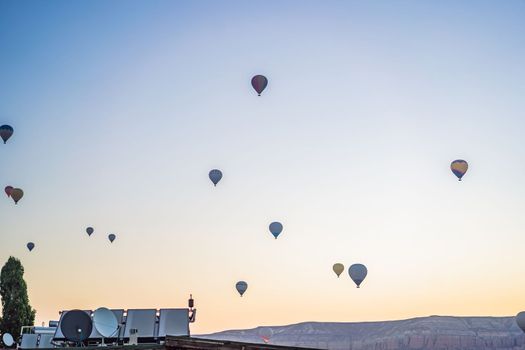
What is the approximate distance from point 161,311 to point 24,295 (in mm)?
38620

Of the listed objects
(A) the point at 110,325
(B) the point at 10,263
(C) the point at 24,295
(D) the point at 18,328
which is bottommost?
(A) the point at 110,325

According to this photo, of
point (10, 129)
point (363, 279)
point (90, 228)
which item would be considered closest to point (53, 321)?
point (90, 228)

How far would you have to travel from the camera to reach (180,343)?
1769cm

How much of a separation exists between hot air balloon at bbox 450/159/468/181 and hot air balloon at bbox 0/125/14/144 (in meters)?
37.7

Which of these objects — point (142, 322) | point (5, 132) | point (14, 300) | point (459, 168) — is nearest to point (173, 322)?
point (142, 322)

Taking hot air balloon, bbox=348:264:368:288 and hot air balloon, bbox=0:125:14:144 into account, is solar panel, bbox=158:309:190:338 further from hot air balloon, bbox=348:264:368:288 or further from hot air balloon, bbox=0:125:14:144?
hot air balloon, bbox=348:264:368:288

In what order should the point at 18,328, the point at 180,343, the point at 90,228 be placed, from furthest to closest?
the point at 18,328, the point at 90,228, the point at 180,343

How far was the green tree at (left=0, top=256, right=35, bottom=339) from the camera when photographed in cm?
6638

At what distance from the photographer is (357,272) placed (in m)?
53.3

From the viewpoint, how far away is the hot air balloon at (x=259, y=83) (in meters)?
44.4

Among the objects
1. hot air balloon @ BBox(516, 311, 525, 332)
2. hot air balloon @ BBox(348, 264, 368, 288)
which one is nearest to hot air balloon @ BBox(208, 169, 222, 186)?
hot air balloon @ BBox(348, 264, 368, 288)

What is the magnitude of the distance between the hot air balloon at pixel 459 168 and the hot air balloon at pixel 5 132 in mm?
37666

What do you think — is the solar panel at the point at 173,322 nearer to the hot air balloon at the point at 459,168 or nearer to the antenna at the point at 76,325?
the antenna at the point at 76,325

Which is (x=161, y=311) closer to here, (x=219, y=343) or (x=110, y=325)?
(x=110, y=325)
